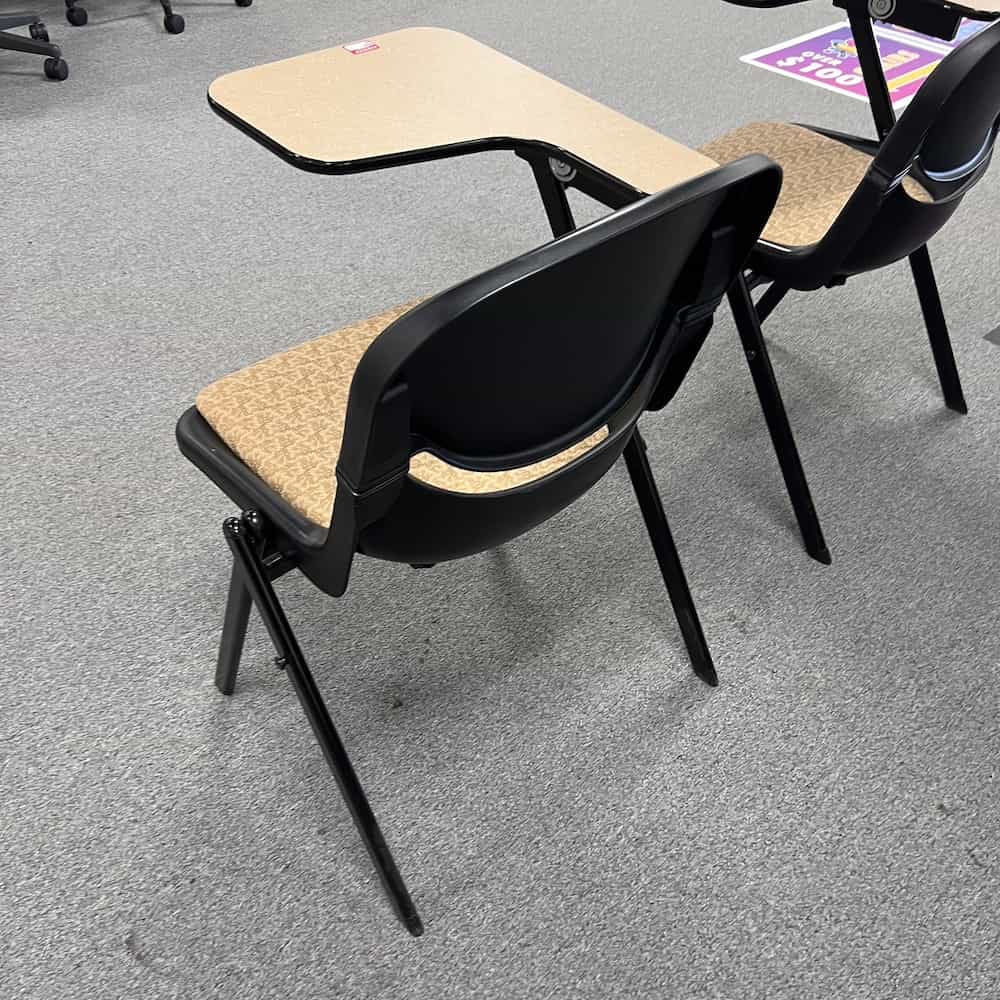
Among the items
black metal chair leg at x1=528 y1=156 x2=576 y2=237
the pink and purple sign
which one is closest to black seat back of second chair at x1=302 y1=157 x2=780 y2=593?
black metal chair leg at x1=528 y1=156 x2=576 y2=237

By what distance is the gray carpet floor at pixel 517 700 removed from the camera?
4.05ft

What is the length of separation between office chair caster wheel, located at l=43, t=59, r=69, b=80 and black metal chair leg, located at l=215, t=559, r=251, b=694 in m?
2.41

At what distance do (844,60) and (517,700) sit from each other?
272 cm

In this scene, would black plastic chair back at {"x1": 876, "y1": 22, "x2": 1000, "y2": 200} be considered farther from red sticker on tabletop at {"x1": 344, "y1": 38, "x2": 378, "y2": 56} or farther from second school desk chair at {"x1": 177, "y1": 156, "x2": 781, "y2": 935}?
red sticker on tabletop at {"x1": 344, "y1": 38, "x2": 378, "y2": 56}

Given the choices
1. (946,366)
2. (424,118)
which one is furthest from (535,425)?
(946,366)

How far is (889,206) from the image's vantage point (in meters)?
1.41

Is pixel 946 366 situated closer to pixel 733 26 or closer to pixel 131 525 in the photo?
pixel 131 525

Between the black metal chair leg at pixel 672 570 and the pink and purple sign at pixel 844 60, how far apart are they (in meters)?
2.17

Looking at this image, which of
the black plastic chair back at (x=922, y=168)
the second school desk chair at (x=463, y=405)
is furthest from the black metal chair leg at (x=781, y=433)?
the second school desk chair at (x=463, y=405)

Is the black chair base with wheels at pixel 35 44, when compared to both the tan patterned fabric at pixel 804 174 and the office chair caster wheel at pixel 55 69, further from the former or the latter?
the tan patterned fabric at pixel 804 174

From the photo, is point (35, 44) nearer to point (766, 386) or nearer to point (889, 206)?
point (766, 386)

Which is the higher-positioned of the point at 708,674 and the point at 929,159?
the point at 929,159

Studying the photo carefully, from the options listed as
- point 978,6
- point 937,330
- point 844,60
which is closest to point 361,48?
point 978,6

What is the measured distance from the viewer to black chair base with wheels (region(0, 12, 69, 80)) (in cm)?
309
